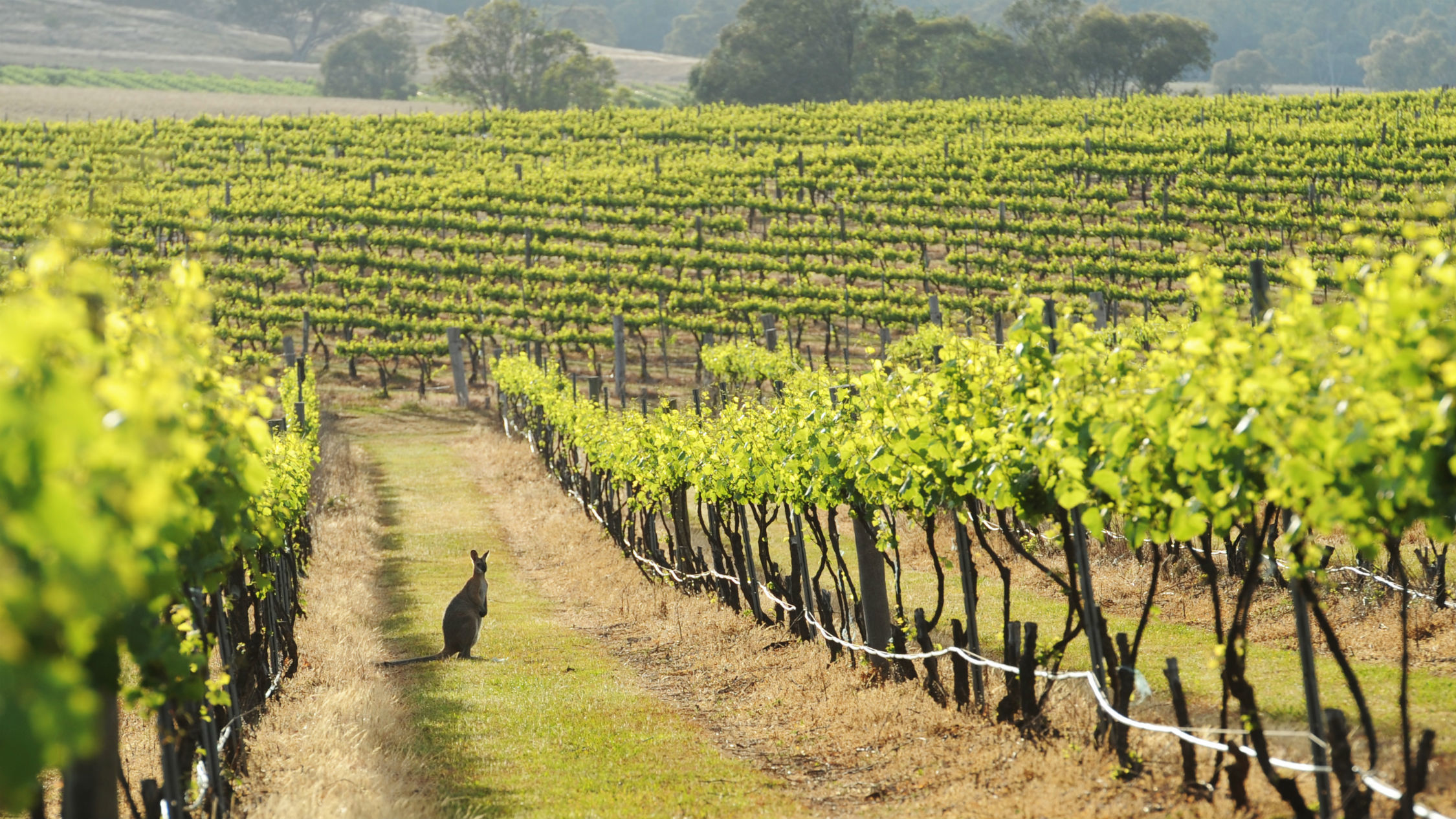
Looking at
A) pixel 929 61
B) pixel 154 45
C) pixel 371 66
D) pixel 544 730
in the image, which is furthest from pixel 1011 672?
pixel 154 45

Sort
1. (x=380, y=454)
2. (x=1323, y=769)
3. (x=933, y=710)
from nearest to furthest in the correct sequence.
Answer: (x=1323, y=769)
(x=933, y=710)
(x=380, y=454)

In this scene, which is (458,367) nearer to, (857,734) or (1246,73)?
(857,734)

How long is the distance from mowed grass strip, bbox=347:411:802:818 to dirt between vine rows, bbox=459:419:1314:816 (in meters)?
0.31

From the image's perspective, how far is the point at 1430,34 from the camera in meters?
107

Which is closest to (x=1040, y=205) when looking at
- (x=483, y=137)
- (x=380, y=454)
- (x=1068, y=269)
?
(x=1068, y=269)

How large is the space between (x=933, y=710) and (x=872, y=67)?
248 feet

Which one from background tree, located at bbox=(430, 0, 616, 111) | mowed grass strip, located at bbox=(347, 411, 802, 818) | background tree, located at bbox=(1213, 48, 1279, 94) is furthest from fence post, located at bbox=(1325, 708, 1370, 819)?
background tree, located at bbox=(1213, 48, 1279, 94)

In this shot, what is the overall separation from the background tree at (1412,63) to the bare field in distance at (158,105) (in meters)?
75.7

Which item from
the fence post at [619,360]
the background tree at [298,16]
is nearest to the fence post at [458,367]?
the fence post at [619,360]

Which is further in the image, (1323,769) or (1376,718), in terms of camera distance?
(1376,718)

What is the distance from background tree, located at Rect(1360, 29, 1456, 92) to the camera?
104500 millimetres

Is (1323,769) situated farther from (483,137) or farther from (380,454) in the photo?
(483,137)

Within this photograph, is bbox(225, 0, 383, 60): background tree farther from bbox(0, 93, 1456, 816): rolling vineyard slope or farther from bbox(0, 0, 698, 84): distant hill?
bbox(0, 93, 1456, 816): rolling vineyard slope

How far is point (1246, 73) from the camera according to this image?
112562 mm
